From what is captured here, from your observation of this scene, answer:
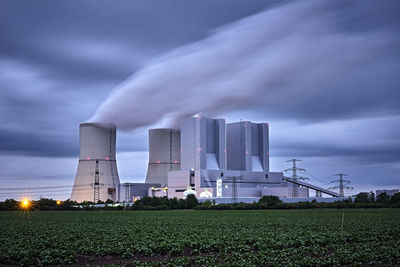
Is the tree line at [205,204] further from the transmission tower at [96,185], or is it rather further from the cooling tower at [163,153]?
the cooling tower at [163,153]

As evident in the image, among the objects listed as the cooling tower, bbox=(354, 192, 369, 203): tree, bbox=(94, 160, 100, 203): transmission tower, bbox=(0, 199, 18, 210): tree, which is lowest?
bbox=(0, 199, 18, 210): tree

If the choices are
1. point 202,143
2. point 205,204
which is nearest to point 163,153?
point 202,143

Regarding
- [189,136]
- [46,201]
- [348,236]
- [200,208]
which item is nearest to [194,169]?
[189,136]

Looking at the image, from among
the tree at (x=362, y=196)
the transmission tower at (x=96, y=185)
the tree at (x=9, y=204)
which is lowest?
the tree at (x=9, y=204)

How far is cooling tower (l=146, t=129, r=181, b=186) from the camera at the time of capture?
65.8 meters

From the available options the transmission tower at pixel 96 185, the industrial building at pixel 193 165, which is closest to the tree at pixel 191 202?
the industrial building at pixel 193 165

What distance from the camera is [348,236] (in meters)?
17.3

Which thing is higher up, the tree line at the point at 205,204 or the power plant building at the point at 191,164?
the power plant building at the point at 191,164

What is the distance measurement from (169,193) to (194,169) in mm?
5262

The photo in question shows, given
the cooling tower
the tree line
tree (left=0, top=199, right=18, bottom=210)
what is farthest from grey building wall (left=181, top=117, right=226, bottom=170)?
tree (left=0, top=199, right=18, bottom=210)

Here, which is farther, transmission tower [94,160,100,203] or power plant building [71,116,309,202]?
power plant building [71,116,309,202]

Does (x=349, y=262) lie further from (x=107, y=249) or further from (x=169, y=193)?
(x=169, y=193)

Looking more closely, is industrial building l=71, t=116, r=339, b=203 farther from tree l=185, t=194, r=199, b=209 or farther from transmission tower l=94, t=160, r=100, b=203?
tree l=185, t=194, r=199, b=209

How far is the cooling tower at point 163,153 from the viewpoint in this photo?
65.8 metres
